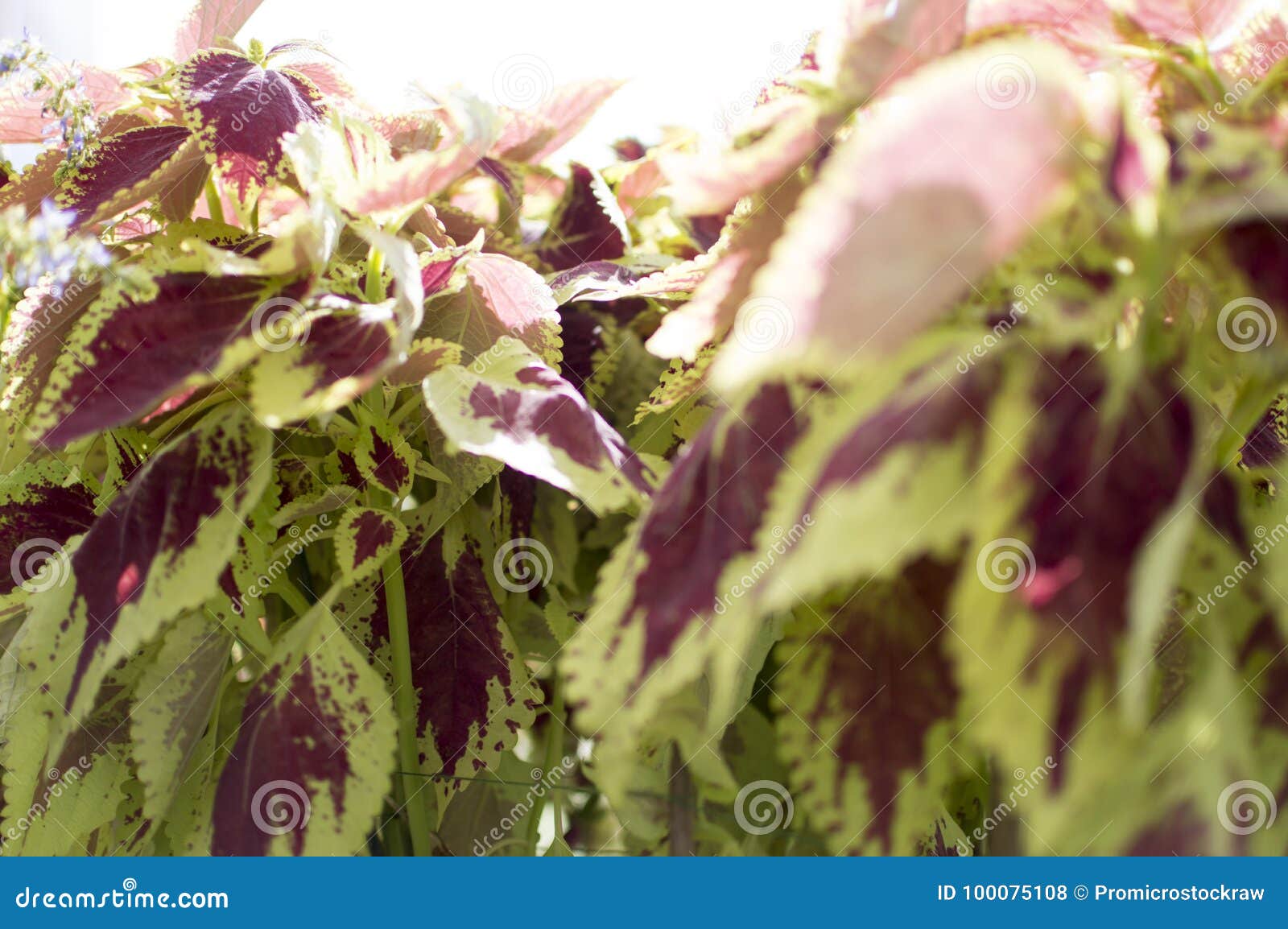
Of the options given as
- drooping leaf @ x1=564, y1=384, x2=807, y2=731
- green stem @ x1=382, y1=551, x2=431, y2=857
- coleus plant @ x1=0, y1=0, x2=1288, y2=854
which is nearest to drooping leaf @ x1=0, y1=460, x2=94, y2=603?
coleus plant @ x1=0, y1=0, x2=1288, y2=854

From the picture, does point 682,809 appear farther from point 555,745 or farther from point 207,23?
point 207,23

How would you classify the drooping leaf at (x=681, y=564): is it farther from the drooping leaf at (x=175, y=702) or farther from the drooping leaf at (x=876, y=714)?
the drooping leaf at (x=175, y=702)

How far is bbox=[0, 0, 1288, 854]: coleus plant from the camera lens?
16cm

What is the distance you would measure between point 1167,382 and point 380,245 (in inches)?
6.8

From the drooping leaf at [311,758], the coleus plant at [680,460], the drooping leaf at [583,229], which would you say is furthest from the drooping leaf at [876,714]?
the drooping leaf at [583,229]

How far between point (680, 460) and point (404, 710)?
149 mm

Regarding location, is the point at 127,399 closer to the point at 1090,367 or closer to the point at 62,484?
the point at 62,484

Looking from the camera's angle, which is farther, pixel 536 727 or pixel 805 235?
pixel 536 727

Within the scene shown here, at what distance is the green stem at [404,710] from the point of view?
1.01 ft

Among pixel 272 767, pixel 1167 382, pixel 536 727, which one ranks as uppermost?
pixel 1167 382

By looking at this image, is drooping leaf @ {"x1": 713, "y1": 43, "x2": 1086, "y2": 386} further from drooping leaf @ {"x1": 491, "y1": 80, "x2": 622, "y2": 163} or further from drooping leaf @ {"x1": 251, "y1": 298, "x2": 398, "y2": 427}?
drooping leaf @ {"x1": 491, "y1": 80, "x2": 622, "y2": 163}

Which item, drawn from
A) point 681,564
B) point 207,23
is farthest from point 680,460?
point 207,23

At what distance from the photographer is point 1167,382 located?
177 mm

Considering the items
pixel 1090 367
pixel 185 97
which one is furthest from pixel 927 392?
pixel 185 97
